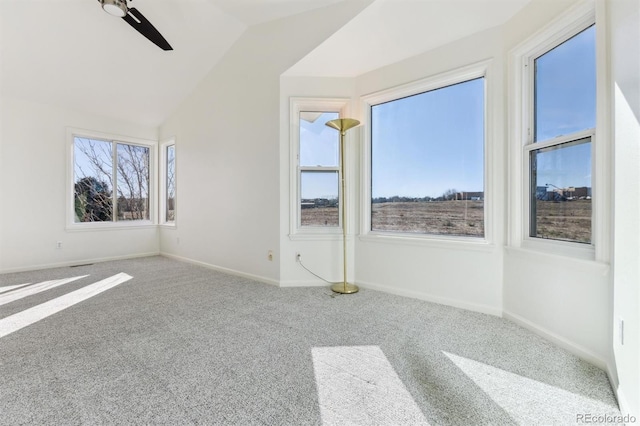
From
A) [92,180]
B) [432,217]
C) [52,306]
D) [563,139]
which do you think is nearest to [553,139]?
[563,139]

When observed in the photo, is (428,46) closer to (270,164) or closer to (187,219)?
(270,164)

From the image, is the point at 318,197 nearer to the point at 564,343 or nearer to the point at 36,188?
the point at 564,343

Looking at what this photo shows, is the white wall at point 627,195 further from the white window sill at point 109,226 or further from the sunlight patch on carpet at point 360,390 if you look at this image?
the white window sill at point 109,226

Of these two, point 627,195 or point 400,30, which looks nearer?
point 627,195

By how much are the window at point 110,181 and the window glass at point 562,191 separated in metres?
6.15

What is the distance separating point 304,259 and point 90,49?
3904 mm

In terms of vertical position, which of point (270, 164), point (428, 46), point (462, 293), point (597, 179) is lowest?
point (462, 293)

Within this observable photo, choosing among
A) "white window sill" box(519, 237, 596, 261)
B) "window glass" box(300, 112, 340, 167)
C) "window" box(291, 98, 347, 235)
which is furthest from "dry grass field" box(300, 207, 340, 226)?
"white window sill" box(519, 237, 596, 261)

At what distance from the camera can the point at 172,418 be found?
4.35 ft

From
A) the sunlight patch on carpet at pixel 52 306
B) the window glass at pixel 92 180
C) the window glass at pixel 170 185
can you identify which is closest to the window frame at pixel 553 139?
the sunlight patch on carpet at pixel 52 306

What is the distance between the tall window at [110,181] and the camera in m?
4.83

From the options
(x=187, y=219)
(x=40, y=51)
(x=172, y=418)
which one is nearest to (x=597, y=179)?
(x=172, y=418)

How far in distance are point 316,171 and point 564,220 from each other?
8.06 feet

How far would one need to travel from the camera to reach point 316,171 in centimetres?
360
